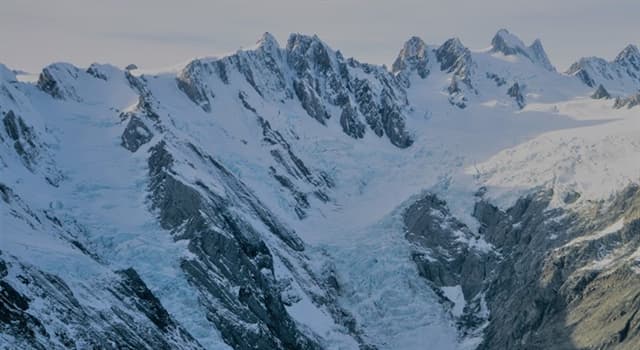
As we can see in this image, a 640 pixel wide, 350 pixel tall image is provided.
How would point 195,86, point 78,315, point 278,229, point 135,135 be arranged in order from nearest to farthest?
1. point 78,315
2. point 135,135
3. point 278,229
4. point 195,86

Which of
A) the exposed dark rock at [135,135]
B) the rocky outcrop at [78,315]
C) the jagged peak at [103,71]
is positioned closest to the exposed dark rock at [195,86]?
the jagged peak at [103,71]

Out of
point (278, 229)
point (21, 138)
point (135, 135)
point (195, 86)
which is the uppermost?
point (195, 86)

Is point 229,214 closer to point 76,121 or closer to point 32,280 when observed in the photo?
point 76,121

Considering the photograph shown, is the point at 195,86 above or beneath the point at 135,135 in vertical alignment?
above

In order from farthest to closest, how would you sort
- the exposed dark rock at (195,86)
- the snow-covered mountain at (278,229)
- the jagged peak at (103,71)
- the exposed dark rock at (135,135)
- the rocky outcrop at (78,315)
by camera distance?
1. the exposed dark rock at (195,86)
2. the jagged peak at (103,71)
3. the exposed dark rock at (135,135)
4. the snow-covered mountain at (278,229)
5. the rocky outcrop at (78,315)

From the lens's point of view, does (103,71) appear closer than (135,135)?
No

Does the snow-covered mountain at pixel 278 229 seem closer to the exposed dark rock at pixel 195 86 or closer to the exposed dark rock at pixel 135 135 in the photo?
the exposed dark rock at pixel 135 135

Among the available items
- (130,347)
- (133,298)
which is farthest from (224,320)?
(130,347)

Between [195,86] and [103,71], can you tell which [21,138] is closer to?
[103,71]

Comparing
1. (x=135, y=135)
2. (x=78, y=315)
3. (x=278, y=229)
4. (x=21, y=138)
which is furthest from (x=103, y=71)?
(x=78, y=315)
